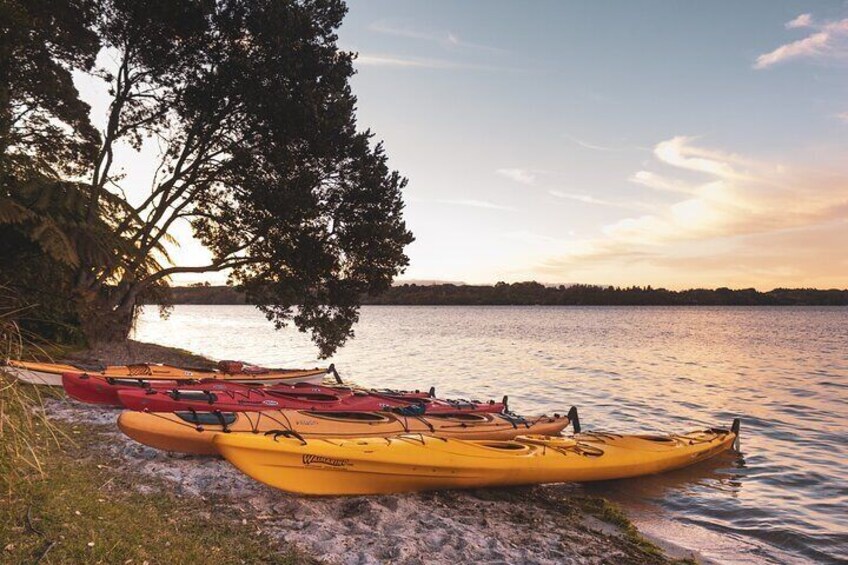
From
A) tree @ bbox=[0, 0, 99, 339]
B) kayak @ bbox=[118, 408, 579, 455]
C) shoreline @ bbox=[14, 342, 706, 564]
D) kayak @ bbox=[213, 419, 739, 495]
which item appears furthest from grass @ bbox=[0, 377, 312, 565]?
tree @ bbox=[0, 0, 99, 339]

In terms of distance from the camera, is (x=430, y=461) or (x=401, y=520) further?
(x=430, y=461)

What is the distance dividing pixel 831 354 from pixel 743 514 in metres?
38.2

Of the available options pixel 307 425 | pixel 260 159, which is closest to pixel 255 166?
pixel 260 159

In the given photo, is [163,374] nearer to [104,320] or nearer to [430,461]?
[104,320]

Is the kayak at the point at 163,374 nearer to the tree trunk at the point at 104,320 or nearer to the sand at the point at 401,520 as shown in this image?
the sand at the point at 401,520

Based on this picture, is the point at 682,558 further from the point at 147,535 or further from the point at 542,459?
the point at 147,535

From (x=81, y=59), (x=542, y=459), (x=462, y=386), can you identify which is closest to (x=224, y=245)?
(x=81, y=59)

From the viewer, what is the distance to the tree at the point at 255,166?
16.7 meters

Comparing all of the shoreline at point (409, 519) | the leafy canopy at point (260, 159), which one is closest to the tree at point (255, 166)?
the leafy canopy at point (260, 159)

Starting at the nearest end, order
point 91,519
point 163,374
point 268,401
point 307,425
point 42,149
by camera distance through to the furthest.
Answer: point 91,519 < point 307,425 < point 268,401 < point 163,374 < point 42,149

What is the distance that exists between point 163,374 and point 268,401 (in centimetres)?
385

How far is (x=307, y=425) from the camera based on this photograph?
355 inches

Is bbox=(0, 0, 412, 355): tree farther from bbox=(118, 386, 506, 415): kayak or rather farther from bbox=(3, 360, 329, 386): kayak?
bbox=(118, 386, 506, 415): kayak

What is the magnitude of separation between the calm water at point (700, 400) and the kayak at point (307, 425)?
7.49 ft
